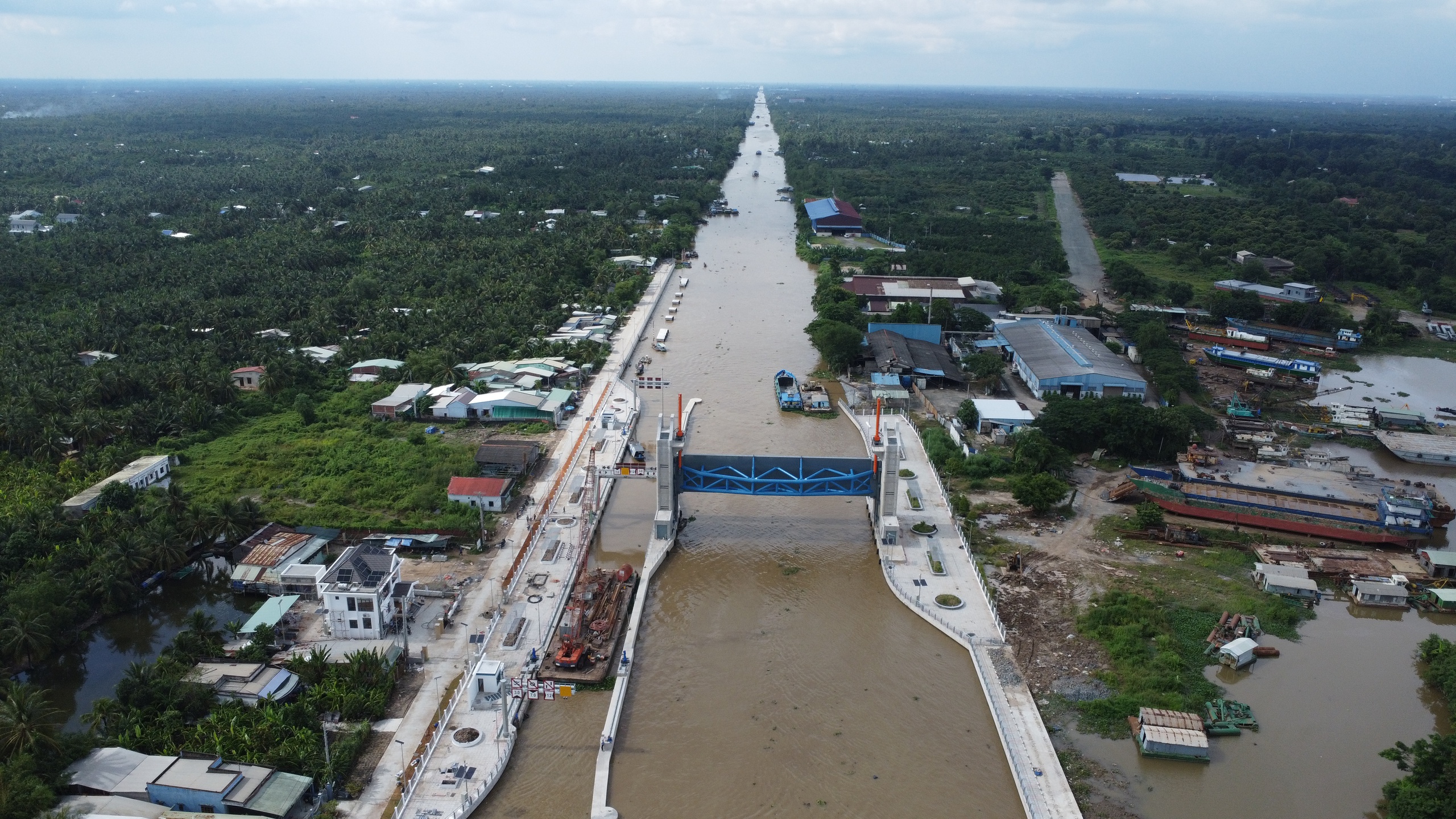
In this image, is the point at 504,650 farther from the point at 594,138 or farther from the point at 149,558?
the point at 594,138

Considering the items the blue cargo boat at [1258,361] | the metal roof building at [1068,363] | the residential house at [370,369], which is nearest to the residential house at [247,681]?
Result: the residential house at [370,369]

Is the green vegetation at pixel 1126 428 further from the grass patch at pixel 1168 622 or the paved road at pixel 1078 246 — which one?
the paved road at pixel 1078 246

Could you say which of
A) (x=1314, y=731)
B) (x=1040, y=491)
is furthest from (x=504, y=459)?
(x=1314, y=731)

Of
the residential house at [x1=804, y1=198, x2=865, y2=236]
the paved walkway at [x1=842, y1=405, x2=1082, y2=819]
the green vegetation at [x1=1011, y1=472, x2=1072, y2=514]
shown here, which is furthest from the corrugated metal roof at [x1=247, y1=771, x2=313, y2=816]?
the residential house at [x1=804, y1=198, x2=865, y2=236]

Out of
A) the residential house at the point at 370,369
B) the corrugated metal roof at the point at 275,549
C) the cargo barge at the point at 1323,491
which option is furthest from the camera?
the residential house at the point at 370,369

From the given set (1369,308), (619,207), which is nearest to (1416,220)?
(1369,308)

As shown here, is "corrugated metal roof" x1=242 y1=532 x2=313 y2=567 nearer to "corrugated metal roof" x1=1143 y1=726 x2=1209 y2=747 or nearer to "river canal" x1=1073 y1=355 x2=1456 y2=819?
"river canal" x1=1073 y1=355 x2=1456 y2=819
